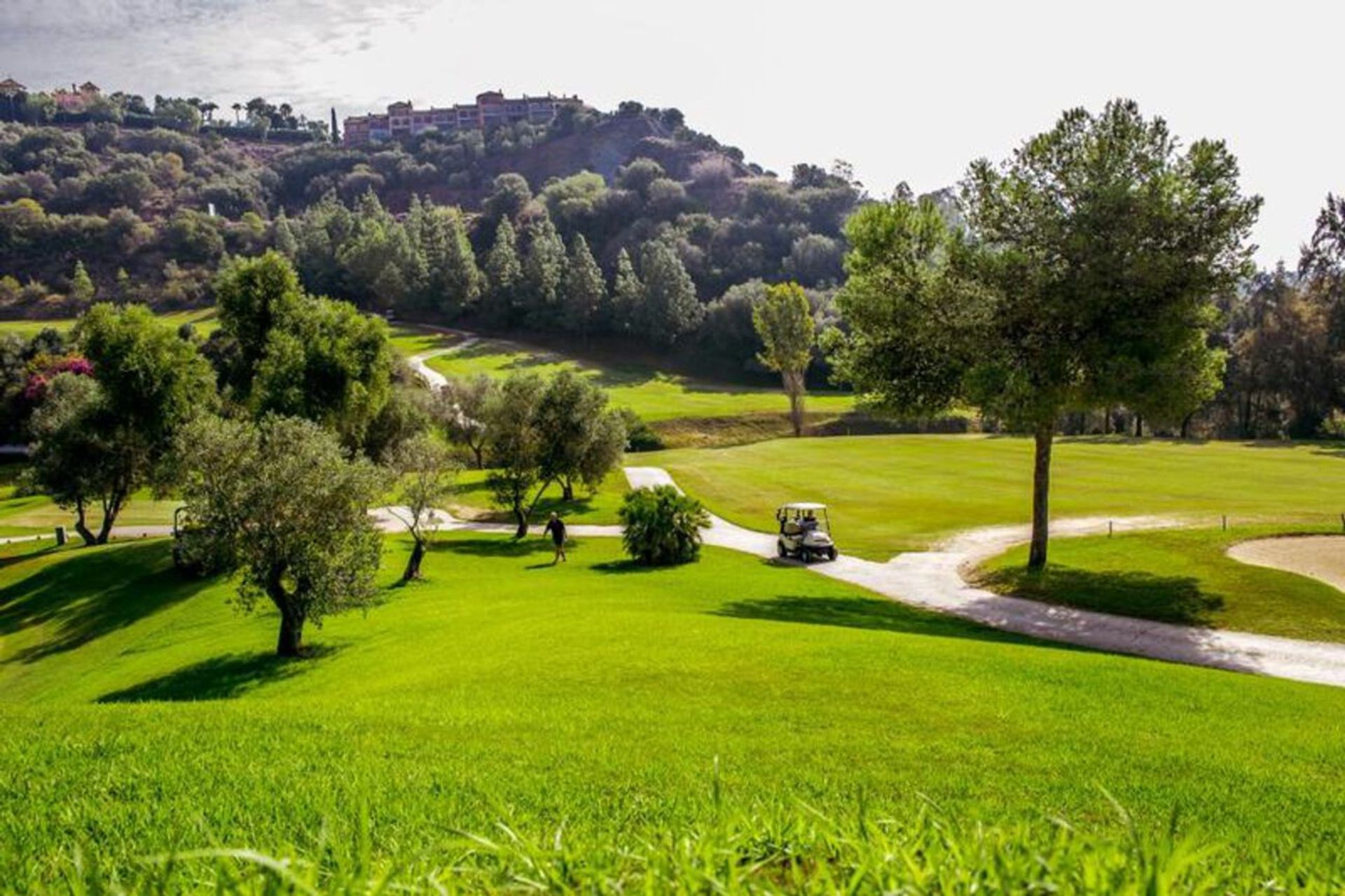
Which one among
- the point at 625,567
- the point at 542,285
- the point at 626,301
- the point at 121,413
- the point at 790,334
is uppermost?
the point at 542,285

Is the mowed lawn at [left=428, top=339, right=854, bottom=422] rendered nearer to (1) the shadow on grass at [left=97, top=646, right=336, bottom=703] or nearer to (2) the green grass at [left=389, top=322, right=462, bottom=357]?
(2) the green grass at [left=389, top=322, right=462, bottom=357]

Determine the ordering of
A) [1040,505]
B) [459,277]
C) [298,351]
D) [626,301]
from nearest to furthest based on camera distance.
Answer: [1040,505] → [298,351] → [626,301] → [459,277]

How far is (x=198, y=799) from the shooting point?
20.2 ft

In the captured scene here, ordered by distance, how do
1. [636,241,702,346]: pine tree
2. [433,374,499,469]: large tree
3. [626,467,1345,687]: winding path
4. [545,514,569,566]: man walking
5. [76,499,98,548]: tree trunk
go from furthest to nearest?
1. [636,241,702,346]: pine tree
2. [433,374,499,469]: large tree
3. [76,499,98,548]: tree trunk
4. [545,514,569,566]: man walking
5. [626,467,1345,687]: winding path

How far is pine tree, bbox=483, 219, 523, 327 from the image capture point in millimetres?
120000

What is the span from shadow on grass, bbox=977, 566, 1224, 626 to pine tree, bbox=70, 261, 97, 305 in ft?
456

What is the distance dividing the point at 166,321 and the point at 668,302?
64765 millimetres

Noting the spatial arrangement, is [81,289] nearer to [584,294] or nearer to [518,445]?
[584,294]

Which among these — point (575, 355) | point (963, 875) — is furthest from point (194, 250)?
point (963, 875)

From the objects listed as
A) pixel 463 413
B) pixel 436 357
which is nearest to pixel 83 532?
pixel 463 413

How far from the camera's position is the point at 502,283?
120438mm

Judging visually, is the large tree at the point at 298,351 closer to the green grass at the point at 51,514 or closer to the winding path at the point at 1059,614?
the green grass at the point at 51,514

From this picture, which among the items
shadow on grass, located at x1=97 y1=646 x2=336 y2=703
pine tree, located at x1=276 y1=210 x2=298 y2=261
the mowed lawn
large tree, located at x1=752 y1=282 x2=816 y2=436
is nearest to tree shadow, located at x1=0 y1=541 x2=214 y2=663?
shadow on grass, located at x1=97 y1=646 x2=336 y2=703

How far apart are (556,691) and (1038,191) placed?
898 inches
